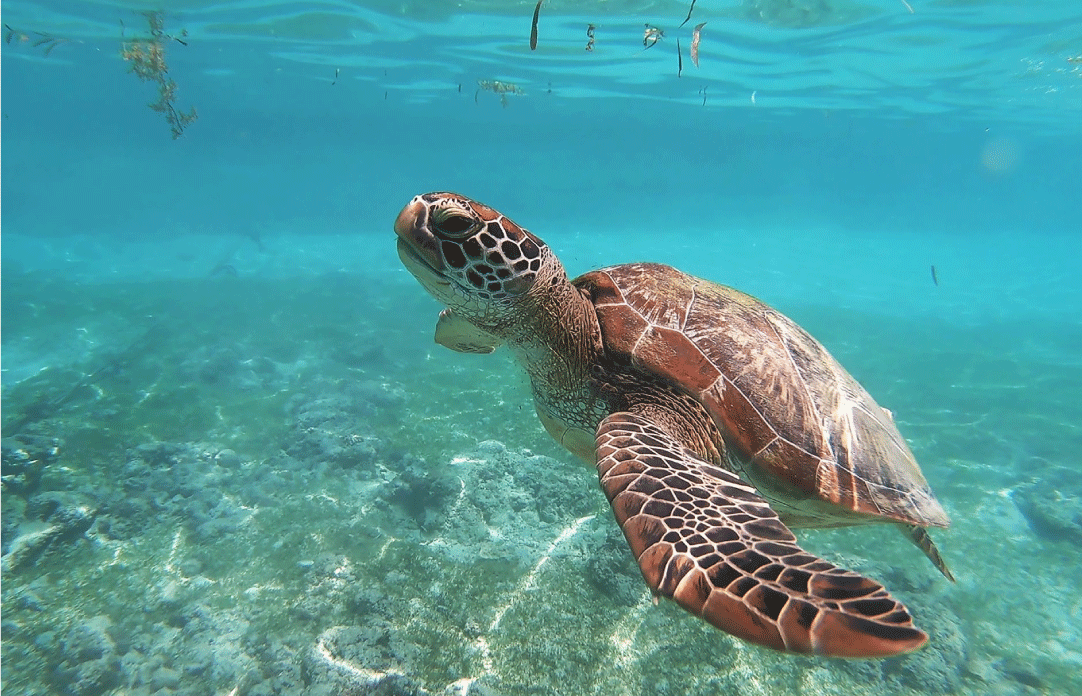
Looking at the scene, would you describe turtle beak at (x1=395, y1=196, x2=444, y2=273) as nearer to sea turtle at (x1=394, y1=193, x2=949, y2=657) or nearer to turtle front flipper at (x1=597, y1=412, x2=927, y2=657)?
sea turtle at (x1=394, y1=193, x2=949, y2=657)

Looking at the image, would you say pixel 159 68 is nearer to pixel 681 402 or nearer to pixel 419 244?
pixel 419 244

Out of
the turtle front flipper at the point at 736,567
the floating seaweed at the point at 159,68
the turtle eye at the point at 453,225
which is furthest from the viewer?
the floating seaweed at the point at 159,68

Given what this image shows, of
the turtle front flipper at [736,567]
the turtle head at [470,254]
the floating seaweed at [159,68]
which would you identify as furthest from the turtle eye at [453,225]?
the floating seaweed at [159,68]

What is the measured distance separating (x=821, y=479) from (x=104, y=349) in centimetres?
1336

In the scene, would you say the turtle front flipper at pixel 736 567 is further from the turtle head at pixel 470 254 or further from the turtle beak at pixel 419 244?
the turtle beak at pixel 419 244

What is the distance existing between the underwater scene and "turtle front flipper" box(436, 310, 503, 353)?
63 millimetres

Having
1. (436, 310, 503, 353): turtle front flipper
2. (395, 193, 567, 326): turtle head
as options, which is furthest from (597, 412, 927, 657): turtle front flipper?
(436, 310, 503, 353): turtle front flipper

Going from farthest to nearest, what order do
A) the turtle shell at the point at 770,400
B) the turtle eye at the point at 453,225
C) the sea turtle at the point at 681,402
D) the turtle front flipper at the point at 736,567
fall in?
the turtle shell at the point at 770,400, the turtle eye at the point at 453,225, the sea turtle at the point at 681,402, the turtle front flipper at the point at 736,567

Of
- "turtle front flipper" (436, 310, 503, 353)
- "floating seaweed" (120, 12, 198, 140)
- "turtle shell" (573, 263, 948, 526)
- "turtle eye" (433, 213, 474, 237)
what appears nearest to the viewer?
"turtle eye" (433, 213, 474, 237)

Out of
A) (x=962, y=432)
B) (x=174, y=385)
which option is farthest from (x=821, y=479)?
(x=174, y=385)

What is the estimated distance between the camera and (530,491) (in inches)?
227

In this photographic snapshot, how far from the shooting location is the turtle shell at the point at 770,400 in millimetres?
2537

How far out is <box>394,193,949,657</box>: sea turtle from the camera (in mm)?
1764

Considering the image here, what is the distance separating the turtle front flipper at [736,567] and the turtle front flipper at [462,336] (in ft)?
5.21
